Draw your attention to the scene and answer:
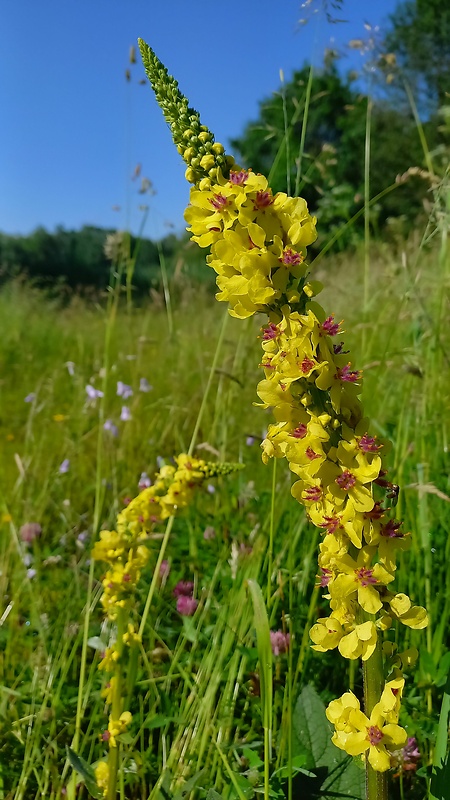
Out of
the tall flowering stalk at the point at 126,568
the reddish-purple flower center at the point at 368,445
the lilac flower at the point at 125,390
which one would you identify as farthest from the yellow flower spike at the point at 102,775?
the lilac flower at the point at 125,390

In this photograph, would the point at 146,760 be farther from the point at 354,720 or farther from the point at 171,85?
the point at 171,85

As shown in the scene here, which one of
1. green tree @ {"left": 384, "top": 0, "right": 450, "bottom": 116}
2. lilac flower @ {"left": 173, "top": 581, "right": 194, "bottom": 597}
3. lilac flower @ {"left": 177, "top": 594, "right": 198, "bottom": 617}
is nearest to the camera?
lilac flower @ {"left": 177, "top": 594, "right": 198, "bottom": 617}

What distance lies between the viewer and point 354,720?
704 millimetres

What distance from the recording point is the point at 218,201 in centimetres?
67

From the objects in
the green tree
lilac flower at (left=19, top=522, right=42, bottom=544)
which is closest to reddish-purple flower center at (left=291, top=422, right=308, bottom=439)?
lilac flower at (left=19, top=522, right=42, bottom=544)

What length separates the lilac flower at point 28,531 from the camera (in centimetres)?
192

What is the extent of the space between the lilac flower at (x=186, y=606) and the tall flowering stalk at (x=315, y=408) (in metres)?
0.87

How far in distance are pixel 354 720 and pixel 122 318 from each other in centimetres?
428

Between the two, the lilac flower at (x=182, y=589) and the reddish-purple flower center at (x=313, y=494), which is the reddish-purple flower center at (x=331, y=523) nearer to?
the reddish-purple flower center at (x=313, y=494)

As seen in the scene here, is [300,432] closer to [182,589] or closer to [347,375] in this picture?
[347,375]

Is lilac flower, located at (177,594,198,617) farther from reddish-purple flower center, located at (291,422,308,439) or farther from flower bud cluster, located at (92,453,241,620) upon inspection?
reddish-purple flower center, located at (291,422,308,439)

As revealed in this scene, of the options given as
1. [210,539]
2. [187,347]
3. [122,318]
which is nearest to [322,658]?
→ [210,539]

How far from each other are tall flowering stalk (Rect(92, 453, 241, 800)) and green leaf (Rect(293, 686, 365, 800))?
299mm

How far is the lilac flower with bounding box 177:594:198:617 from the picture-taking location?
5.08 feet
